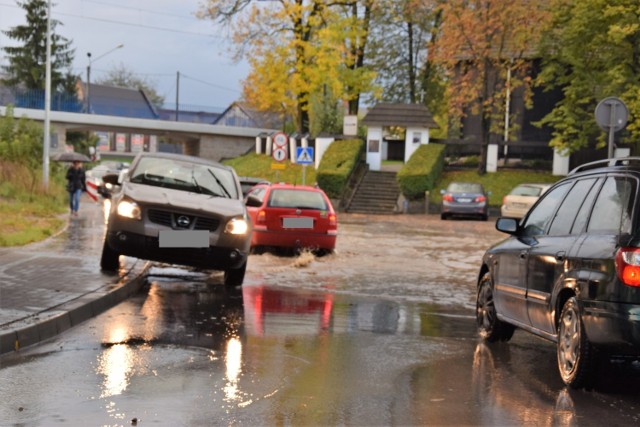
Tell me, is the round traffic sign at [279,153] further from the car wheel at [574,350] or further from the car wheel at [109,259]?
the car wheel at [574,350]

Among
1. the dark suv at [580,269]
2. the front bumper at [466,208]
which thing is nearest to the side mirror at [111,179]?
the dark suv at [580,269]

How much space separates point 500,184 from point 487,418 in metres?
40.0

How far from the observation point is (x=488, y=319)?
890 cm

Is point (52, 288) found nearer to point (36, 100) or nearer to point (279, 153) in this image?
point (279, 153)

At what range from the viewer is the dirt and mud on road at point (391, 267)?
13.3 m

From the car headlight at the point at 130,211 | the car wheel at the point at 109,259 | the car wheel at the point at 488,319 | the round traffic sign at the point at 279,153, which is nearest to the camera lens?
the car wheel at the point at 488,319

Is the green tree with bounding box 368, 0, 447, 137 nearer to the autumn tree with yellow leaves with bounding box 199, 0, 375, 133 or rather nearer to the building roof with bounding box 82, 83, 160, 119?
the autumn tree with yellow leaves with bounding box 199, 0, 375, 133

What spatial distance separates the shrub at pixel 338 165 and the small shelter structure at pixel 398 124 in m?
0.80

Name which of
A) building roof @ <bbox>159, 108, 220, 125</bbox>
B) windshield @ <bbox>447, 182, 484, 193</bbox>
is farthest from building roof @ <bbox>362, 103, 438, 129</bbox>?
building roof @ <bbox>159, 108, 220, 125</bbox>

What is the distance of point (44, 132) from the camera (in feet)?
119

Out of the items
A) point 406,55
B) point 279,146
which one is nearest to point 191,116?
point 406,55

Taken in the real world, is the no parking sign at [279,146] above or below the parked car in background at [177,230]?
above

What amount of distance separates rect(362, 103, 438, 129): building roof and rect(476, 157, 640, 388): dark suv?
41111 millimetres

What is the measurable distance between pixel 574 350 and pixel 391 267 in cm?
1019
